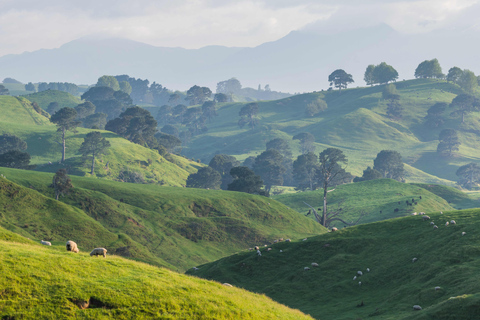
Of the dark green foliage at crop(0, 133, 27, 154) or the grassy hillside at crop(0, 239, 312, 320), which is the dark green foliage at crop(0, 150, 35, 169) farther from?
the grassy hillside at crop(0, 239, 312, 320)

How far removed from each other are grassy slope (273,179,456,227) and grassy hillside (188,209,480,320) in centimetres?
7097

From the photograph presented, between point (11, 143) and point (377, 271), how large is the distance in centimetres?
15511

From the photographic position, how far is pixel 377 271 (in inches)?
1774

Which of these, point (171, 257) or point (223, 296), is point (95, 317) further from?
point (171, 257)

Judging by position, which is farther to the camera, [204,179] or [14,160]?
[204,179]

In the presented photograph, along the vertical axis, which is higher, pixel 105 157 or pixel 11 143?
pixel 11 143

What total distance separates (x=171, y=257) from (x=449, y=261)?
50.6 meters

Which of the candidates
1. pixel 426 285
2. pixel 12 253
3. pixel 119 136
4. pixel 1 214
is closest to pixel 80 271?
pixel 12 253

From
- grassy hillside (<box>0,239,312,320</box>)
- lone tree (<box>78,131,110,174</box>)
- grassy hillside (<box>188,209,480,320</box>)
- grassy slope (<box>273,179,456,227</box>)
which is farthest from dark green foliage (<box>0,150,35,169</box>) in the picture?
grassy hillside (<box>0,239,312,320</box>)

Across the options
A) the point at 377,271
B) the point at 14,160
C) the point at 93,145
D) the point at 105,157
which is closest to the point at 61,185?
the point at 14,160

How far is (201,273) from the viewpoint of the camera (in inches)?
2318

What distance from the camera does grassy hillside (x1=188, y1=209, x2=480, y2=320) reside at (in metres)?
35.1

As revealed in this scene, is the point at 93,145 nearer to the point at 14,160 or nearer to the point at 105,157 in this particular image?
the point at 105,157

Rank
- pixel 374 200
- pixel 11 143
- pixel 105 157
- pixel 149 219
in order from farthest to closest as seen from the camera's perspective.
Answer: pixel 11 143, pixel 105 157, pixel 374 200, pixel 149 219
